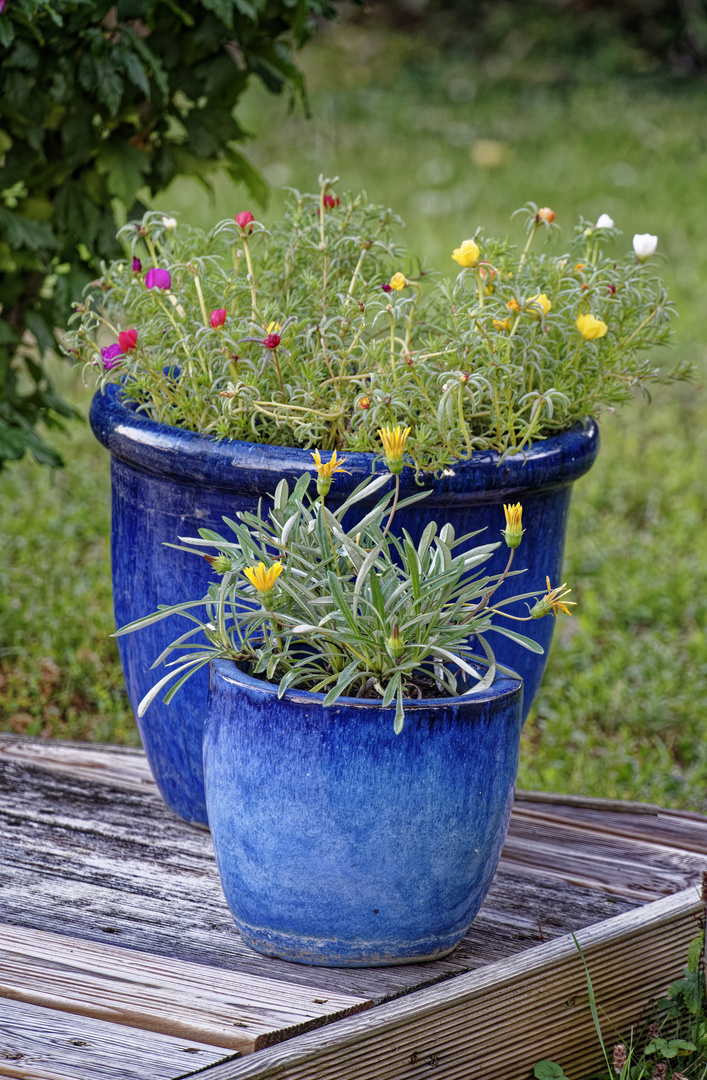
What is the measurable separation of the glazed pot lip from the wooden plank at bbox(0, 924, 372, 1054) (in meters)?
0.32

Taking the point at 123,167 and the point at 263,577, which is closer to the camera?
the point at 263,577

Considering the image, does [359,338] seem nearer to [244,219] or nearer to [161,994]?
[244,219]

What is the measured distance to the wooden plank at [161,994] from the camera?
4.07 ft

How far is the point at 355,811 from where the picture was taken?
4.23 feet

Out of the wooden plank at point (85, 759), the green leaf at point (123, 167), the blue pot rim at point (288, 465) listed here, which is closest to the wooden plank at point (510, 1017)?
the blue pot rim at point (288, 465)

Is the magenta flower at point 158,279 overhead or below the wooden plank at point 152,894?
overhead

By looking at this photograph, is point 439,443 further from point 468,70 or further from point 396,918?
point 468,70

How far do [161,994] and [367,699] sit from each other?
0.39 metres

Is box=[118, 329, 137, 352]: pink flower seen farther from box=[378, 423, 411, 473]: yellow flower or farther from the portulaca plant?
box=[378, 423, 411, 473]: yellow flower

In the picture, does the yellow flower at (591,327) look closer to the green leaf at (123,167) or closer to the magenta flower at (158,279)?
the magenta flower at (158,279)

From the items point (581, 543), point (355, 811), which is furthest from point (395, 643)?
point (581, 543)

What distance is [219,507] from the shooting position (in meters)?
1.57

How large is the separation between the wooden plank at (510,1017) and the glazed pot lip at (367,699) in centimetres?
33

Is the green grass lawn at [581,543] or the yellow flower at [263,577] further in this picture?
the green grass lawn at [581,543]
